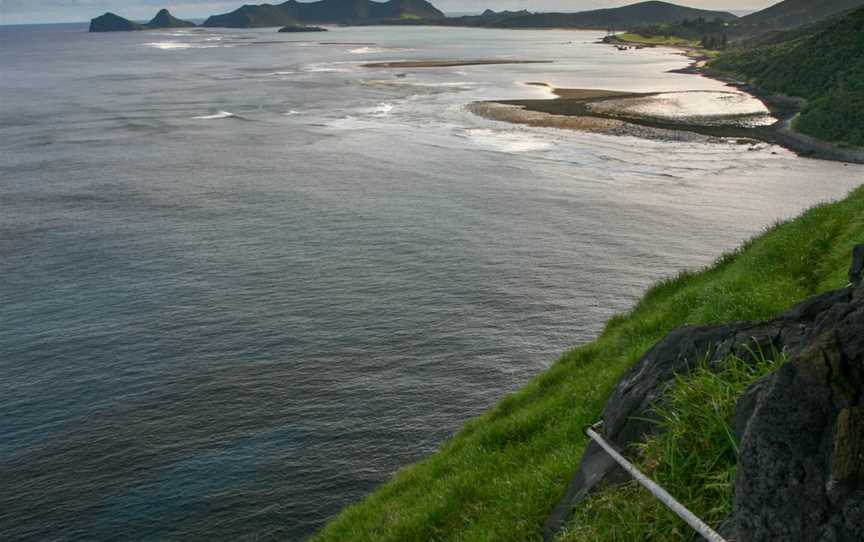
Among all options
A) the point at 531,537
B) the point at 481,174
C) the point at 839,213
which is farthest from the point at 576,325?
the point at 481,174

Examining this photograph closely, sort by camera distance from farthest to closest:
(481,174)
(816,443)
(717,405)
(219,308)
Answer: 1. (481,174)
2. (219,308)
3. (717,405)
4. (816,443)

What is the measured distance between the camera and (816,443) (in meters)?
6.98

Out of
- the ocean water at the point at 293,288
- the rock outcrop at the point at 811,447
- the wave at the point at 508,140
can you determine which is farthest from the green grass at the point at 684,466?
the wave at the point at 508,140

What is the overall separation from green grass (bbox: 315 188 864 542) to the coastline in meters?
68.3

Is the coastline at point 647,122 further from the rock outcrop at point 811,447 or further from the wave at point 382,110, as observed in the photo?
the rock outcrop at point 811,447

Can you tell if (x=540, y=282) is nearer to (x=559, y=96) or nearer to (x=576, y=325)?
(x=576, y=325)

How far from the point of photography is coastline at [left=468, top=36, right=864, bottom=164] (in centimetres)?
8562

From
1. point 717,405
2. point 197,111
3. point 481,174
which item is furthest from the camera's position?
point 197,111

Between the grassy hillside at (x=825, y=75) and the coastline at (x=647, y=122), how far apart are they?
7.45 feet

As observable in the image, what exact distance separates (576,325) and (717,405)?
2989 cm

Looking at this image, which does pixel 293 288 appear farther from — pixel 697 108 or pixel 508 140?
pixel 697 108

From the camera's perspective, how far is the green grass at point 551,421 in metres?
13.9

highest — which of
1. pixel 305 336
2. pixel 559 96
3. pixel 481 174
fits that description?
pixel 559 96

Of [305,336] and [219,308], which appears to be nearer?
[305,336]
